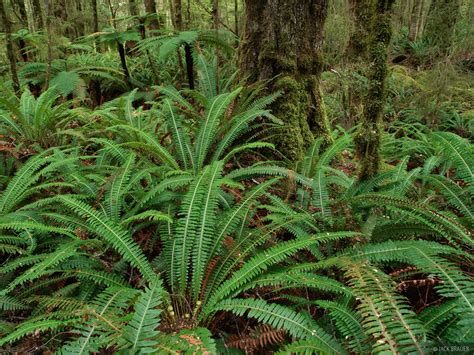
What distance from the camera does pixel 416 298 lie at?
6.81 ft

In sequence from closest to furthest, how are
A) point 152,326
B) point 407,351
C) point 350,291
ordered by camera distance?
point 407,351 → point 152,326 → point 350,291

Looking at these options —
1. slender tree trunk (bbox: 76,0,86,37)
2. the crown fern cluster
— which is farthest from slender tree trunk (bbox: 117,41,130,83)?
the crown fern cluster

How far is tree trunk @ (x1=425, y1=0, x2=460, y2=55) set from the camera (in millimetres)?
12307

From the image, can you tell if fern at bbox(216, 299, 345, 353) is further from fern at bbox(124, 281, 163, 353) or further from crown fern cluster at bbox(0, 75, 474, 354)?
fern at bbox(124, 281, 163, 353)

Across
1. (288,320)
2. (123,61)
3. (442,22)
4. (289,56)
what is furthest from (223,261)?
(442,22)

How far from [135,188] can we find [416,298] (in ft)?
7.08

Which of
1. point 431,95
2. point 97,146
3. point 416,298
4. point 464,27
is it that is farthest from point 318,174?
point 464,27

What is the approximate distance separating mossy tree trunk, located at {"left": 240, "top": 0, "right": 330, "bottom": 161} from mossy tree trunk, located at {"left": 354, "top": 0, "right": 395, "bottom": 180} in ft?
2.73

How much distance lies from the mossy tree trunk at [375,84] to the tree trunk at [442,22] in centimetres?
1112

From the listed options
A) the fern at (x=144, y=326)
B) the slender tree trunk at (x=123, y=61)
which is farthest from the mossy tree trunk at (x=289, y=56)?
the slender tree trunk at (x=123, y=61)

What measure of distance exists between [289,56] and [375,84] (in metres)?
1.22

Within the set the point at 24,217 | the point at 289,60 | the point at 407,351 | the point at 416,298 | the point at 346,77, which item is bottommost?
the point at 416,298

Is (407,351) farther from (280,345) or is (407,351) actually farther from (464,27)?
→ (464,27)

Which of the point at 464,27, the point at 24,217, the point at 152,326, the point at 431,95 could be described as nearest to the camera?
the point at 152,326
